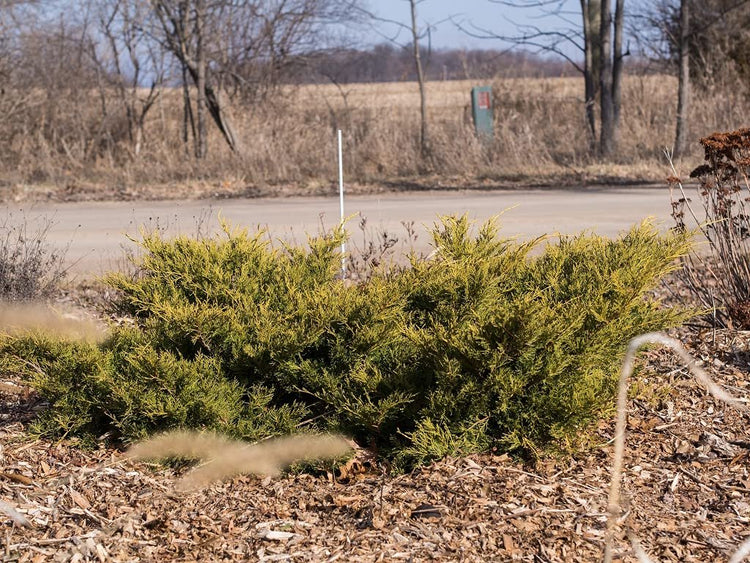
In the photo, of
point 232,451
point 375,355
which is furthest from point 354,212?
point 232,451

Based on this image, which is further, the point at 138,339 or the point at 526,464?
the point at 138,339

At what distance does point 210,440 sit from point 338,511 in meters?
0.71

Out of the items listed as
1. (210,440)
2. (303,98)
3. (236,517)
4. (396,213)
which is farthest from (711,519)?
(303,98)

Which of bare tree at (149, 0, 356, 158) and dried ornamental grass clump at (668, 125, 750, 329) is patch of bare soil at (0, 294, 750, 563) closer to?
dried ornamental grass clump at (668, 125, 750, 329)

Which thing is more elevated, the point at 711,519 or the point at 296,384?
the point at 296,384

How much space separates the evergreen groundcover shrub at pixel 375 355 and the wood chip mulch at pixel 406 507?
Result: 0.19 m

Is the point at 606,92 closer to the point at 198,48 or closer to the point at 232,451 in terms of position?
the point at 198,48

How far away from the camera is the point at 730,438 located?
3889 millimetres

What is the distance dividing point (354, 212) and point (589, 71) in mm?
9858

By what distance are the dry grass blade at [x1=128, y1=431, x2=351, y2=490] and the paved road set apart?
4357mm

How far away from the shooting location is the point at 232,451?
3.69 metres

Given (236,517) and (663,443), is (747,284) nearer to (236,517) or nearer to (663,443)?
(663,443)

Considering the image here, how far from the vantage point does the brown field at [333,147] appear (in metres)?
15.9

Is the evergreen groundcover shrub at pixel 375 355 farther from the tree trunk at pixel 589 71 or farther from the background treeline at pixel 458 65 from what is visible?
the background treeline at pixel 458 65
